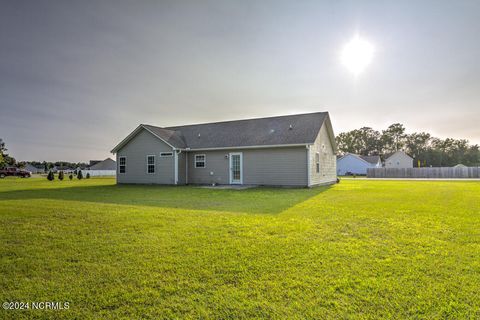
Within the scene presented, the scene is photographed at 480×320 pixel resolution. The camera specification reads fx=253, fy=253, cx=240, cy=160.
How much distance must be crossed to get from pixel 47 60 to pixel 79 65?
1324mm

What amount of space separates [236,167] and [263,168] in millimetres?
1918

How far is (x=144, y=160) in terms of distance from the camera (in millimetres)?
18531

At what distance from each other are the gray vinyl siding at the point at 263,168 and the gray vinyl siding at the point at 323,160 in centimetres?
81

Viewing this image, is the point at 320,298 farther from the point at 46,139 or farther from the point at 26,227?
the point at 46,139

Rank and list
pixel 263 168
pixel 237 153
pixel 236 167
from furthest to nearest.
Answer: pixel 236 167
pixel 237 153
pixel 263 168

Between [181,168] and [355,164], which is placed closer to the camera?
[181,168]

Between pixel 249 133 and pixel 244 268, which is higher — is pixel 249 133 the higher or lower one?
the higher one

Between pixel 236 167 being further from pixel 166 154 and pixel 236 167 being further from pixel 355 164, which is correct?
pixel 355 164

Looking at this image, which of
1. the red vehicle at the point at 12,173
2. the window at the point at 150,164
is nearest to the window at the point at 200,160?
the window at the point at 150,164

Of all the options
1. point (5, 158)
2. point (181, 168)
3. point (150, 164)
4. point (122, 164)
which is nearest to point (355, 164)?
point (181, 168)

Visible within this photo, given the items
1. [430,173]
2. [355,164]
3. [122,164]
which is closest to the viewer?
[122,164]

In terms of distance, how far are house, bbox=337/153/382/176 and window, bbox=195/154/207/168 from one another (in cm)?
3400

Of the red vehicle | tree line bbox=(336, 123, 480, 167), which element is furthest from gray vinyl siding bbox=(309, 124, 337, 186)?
tree line bbox=(336, 123, 480, 167)

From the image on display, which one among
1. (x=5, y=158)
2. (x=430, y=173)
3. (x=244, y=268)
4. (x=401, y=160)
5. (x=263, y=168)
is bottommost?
(x=244, y=268)
